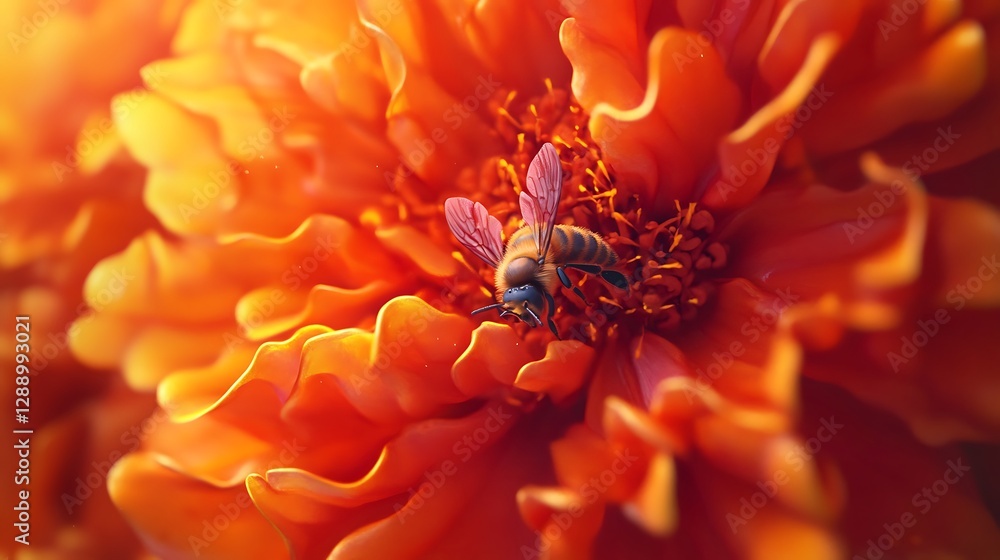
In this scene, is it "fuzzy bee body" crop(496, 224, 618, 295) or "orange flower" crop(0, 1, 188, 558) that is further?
"orange flower" crop(0, 1, 188, 558)

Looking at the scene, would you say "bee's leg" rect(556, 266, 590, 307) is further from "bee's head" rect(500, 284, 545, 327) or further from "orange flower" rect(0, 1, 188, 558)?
"orange flower" rect(0, 1, 188, 558)

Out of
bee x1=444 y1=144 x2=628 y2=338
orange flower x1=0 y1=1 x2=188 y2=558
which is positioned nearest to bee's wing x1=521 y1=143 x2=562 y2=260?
bee x1=444 y1=144 x2=628 y2=338

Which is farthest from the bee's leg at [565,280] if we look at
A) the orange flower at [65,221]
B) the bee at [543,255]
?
the orange flower at [65,221]

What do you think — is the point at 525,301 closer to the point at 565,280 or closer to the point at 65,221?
the point at 565,280

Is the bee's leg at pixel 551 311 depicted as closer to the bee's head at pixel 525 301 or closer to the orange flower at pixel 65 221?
the bee's head at pixel 525 301

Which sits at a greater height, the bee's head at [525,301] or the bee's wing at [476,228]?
the bee's wing at [476,228]

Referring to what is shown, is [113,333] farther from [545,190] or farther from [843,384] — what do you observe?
[843,384]

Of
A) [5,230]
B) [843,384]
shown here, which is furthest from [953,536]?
[5,230]

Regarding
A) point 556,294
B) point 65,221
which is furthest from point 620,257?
point 65,221
